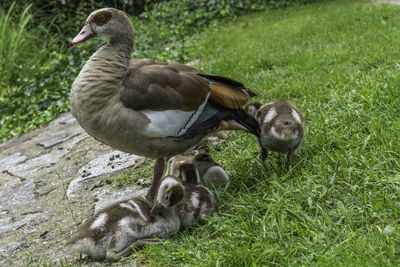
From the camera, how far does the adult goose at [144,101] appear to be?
3.61 metres

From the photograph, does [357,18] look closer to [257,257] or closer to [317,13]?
[317,13]

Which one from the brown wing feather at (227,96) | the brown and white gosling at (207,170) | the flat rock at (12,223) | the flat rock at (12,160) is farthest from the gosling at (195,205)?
the flat rock at (12,160)

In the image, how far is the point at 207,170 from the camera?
3.98 m

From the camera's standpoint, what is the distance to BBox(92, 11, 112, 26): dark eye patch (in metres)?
3.96

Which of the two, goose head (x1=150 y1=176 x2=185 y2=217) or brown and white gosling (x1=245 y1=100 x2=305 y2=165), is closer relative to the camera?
goose head (x1=150 y1=176 x2=185 y2=217)

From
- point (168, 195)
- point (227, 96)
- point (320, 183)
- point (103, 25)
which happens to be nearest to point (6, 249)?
point (168, 195)

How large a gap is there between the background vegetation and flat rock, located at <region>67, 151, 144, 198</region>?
3115 mm

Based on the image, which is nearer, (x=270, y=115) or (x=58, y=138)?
(x=270, y=115)

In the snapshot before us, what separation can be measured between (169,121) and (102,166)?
5.71ft

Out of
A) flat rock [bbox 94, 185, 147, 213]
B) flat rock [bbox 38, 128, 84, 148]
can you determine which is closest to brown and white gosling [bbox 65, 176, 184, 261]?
flat rock [bbox 94, 185, 147, 213]

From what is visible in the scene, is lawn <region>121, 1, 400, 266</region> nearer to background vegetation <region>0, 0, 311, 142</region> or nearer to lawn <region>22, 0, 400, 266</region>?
lawn <region>22, 0, 400, 266</region>

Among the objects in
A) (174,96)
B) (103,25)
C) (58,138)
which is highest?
(103,25)

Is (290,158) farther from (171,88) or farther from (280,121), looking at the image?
(171,88)

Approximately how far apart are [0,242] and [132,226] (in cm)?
153
